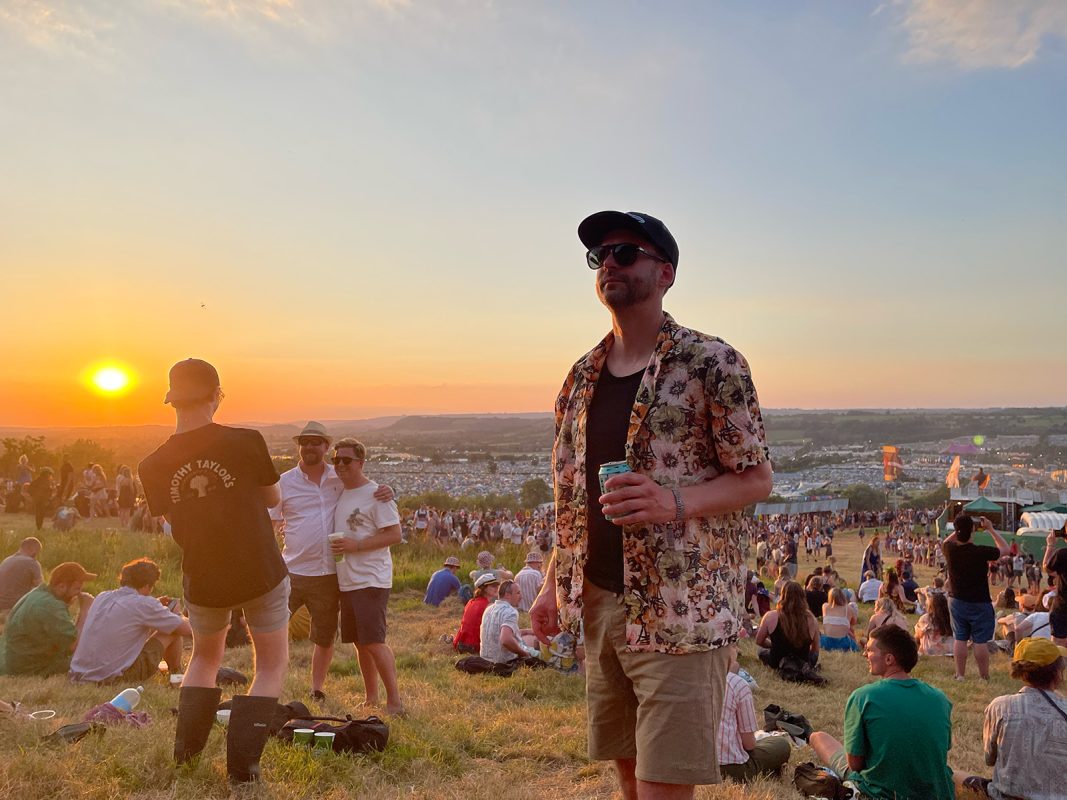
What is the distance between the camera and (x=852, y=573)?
30734 millimetres

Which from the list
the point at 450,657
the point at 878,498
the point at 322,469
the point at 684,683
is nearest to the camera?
the point at 684,683

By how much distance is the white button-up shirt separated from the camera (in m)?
5.45

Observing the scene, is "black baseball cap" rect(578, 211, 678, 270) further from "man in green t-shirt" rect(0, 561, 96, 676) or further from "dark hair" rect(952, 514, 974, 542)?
"dark hair" rect(952, 514, 974, 542)

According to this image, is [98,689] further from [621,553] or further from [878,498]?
[878,498]

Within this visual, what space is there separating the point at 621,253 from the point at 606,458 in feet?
2.03

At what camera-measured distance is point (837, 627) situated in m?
10.0

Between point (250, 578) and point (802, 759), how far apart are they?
377cm

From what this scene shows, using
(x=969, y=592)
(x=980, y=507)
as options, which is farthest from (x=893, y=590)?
(x=980, y=507)

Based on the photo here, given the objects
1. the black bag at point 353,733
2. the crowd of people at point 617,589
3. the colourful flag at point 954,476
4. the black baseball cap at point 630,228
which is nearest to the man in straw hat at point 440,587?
the crowd of people at point 617,589

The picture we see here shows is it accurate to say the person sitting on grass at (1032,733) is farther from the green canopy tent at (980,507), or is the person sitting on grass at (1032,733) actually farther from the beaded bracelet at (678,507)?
the green canopy tent at (980,507)

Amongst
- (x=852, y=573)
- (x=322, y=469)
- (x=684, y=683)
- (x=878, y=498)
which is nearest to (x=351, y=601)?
(x=322, y=469)

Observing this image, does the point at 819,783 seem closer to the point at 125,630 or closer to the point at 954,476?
the point at 125,630

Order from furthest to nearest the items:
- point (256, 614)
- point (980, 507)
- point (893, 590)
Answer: point (980, 507) → point (893, 590) → point (256, 614)

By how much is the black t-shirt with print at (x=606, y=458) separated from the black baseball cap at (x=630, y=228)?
0.40 meters
